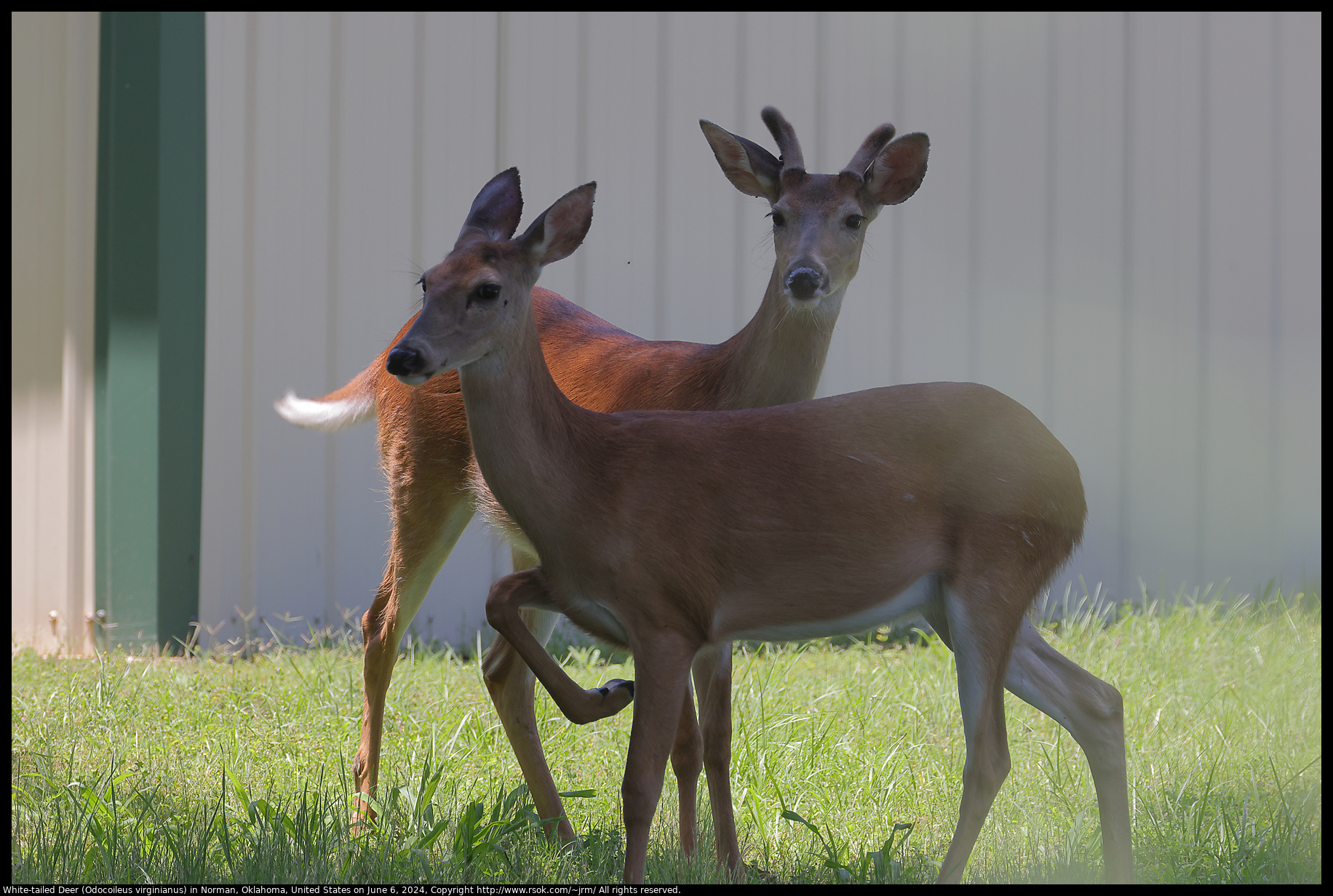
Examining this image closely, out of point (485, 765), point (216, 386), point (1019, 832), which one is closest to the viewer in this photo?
point (1019, 832)

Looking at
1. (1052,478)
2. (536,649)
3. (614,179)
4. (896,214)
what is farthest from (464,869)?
(896,214)

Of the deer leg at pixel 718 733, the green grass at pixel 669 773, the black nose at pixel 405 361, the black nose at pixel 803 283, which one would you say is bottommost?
the green grass at pixel 669 773

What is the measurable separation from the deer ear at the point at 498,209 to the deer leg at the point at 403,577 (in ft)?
4.11

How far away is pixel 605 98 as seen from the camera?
6832 millimetres

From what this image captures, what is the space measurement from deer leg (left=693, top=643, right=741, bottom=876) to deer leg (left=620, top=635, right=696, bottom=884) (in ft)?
1.61

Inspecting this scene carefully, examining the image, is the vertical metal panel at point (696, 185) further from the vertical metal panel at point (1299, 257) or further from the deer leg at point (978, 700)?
the deer leg at point (978, 700)

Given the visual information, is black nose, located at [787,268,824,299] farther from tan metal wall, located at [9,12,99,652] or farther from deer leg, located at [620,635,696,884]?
tan metal wall, located at [9,12,99,652]

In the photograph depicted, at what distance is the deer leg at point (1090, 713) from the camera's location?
3154mm

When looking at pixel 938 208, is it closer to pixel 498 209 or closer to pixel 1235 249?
pixel 1235 249

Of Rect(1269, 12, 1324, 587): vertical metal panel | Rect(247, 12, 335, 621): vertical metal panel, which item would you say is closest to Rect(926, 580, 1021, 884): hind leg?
Rect(247, 12, 335, 621): vertical metal panel

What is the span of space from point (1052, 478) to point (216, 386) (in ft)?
15.6

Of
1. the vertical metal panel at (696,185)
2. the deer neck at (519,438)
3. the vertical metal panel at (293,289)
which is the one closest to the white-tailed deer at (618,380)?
the deer neck at (519,438)

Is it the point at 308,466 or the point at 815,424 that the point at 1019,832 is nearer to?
the point at 815,424

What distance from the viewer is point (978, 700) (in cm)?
293
